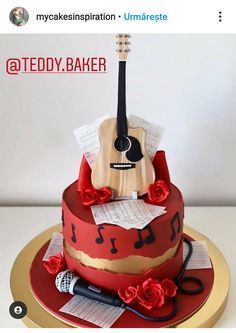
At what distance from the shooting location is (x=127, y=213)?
833 mm

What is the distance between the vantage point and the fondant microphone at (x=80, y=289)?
828 millimetres

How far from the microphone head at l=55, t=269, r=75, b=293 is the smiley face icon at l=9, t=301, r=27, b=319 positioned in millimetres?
71

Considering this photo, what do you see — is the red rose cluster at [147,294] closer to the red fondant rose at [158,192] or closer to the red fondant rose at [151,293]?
the red fondant rose at [151,293]

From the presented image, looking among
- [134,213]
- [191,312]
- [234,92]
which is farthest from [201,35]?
[191,312]

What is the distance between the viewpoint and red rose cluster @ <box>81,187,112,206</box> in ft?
2.81

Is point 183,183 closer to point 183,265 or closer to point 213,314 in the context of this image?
point 183,265

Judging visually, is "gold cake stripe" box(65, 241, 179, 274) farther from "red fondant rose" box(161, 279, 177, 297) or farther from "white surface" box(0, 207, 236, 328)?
"white surface" box(0, 207, 236, 328)

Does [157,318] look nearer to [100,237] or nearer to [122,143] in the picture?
[100,237]

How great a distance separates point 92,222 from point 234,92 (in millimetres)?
526

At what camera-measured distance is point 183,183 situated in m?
1.23

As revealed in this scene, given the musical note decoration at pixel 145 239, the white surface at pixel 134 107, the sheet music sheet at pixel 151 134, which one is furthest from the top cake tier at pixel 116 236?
the white surface at pixel 134 107
